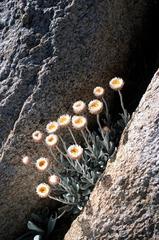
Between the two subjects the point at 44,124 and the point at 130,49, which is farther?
the point at 130,49

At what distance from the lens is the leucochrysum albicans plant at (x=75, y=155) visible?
3750mm

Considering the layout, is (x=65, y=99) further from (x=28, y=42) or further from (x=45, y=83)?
(x=28, y=42)

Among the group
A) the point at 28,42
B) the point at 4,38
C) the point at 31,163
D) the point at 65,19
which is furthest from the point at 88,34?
the point at 31,163

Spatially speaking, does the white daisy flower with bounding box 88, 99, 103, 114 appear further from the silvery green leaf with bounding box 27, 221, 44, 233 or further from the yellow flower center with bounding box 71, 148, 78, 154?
the silvery green leaf with bounding box 27, 221, 44, 233

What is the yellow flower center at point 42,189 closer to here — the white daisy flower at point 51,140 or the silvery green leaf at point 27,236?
the white daisy flower at point 51,140

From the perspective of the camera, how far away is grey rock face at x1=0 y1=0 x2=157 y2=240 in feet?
13.0

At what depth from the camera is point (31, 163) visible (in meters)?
3.95

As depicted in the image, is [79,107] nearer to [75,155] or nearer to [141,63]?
[75,155]

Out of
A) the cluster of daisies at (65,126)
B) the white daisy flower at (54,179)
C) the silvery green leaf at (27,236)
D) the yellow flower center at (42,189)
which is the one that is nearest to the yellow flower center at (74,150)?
the cluster of daisies at (65,126)

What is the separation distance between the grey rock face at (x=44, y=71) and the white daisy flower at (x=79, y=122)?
305 millimetres

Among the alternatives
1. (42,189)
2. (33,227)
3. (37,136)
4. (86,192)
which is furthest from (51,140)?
(33,227)

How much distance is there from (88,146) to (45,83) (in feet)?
1.99

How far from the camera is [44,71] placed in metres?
3.99

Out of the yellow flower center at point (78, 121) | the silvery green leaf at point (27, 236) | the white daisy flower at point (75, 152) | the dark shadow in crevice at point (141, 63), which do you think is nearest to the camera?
the white daisy flower at point (75, 152)
